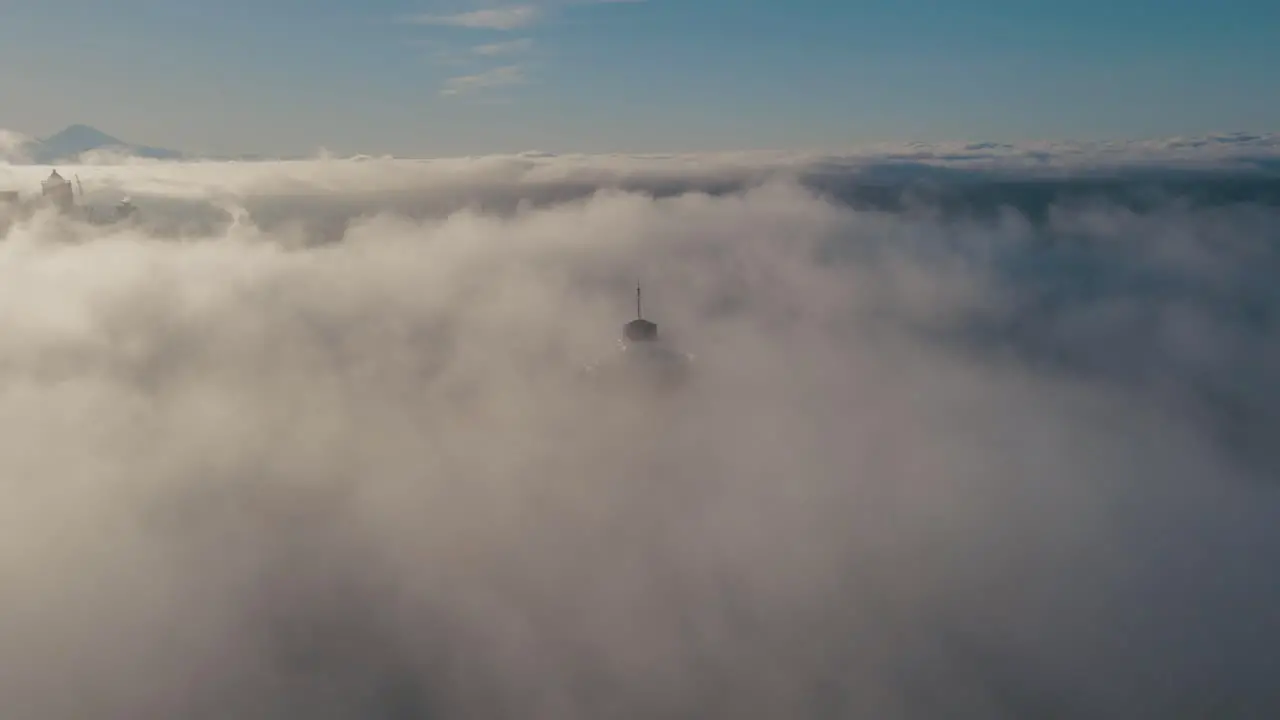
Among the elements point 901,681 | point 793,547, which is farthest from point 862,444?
point 901,681

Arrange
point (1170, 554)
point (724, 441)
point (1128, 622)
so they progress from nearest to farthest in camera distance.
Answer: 1. point (1128, 622)
2. point (1170, 554)
3. point (724, 441)

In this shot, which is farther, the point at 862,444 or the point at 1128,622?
the point at 862,444

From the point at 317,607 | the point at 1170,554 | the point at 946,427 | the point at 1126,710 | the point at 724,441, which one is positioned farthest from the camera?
the point at 946,427

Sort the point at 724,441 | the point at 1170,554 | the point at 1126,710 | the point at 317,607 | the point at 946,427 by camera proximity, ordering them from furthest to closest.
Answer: the point at 946,427 < the point at 724,441 < the point at 1170,554 < the point at 317,607 < the point at 1126,710

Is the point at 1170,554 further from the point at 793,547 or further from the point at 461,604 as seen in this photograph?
the point at 461,604

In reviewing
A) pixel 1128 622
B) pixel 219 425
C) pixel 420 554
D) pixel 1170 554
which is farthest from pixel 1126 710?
pixel 219 425

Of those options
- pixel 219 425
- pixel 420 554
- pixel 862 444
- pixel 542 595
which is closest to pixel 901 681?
pixel 542 595

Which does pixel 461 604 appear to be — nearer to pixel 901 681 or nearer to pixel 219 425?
pixel 901 681

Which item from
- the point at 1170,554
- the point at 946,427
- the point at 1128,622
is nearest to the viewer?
the point at 1128,622

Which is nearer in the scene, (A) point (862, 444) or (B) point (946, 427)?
(A) point (862, 444)
